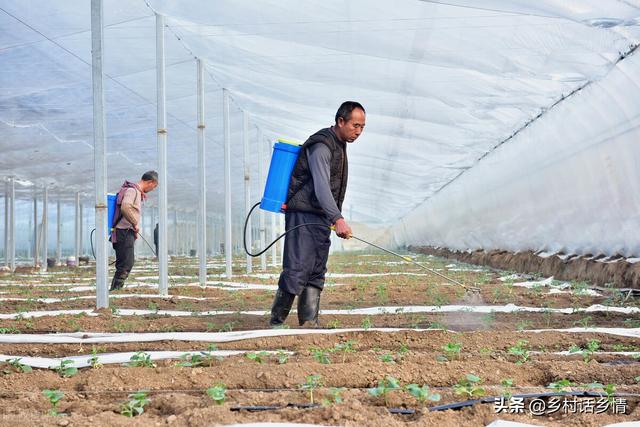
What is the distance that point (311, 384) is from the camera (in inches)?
118

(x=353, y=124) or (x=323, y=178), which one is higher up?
(x=353, y=124)

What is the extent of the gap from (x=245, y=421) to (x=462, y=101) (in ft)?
26.4

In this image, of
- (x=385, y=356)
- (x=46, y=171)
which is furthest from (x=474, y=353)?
(x=46, y=171)

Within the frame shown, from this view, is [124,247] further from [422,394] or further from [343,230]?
[422,394]

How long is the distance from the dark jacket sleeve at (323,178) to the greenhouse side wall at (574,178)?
4160mm

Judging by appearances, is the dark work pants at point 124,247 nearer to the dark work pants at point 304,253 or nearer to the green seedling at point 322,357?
the dark work pants at point 304,253

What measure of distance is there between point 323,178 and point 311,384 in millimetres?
2320

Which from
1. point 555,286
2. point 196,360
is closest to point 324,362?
point 196,360

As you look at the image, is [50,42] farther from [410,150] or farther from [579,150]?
[410,150]

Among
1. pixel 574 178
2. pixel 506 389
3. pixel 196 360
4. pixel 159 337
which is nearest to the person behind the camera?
pixel 506 389

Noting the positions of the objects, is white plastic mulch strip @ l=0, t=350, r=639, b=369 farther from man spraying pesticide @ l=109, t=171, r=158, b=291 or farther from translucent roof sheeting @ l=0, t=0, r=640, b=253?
man spraying pesticide @ l=109, t=171, r=158, b=291

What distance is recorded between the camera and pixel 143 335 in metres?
4.85

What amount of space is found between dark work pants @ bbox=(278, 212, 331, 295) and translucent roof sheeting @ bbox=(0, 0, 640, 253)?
2040mm

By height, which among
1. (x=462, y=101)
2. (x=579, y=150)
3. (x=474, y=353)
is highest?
(x=462, y=101)
